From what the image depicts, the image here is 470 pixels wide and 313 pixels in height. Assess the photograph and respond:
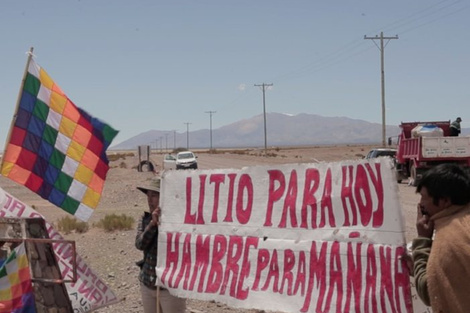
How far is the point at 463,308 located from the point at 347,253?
1136 millimetres

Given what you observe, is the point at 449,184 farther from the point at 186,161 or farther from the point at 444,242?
the point at 186,161

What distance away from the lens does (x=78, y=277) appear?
18.5ft

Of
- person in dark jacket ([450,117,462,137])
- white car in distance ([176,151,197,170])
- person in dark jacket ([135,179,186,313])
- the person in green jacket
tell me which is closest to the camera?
the person in green jacket

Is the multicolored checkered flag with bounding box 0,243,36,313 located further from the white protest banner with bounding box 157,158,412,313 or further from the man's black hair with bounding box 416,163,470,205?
the man's black hair with bounding box 416,163,470,205

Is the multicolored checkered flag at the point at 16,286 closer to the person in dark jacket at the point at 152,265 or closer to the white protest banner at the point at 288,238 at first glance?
the person in dark jacket at the point at 152,265

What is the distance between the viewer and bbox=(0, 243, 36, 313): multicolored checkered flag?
15.6ft

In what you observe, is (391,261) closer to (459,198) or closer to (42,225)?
(459,198)

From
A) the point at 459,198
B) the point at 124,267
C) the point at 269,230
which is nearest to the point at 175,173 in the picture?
the point at 269,230

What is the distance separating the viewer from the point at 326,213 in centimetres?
428

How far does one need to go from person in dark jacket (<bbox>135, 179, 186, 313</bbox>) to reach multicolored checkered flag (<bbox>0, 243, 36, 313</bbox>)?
0.84m

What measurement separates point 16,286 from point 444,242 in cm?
312

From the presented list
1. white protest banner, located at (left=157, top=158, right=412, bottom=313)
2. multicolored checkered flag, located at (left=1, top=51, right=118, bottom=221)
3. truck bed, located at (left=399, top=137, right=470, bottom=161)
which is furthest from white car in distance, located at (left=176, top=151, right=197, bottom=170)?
white protest banner, located at (left=157, top=158, right=412, bottom=313)

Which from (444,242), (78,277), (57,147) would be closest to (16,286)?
(78,277)

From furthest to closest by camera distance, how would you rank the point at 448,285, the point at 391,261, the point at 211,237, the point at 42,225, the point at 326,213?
the point at 42,225 → the point at 211,237 → the point at 326,213 → the point at 391,261 → the point at 448,285
